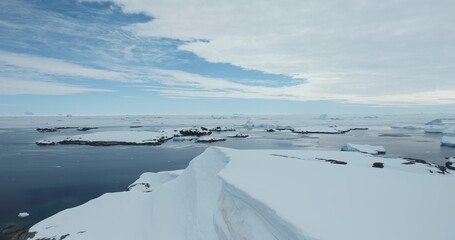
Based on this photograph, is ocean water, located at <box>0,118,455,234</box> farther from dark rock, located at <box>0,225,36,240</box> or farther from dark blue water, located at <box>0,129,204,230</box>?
dark rock, located at <box>0,225,36,240</box>

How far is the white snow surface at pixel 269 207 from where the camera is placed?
4828mm

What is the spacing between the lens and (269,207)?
5.42 meters

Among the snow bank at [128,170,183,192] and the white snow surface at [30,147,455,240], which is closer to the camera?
the white snow surface at [30,147,455,240]

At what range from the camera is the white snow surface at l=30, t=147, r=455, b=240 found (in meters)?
4.83

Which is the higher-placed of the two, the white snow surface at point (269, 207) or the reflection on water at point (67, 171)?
the white snow surface at point (269, 207)

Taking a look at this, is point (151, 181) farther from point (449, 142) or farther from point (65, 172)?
point (449, 142)

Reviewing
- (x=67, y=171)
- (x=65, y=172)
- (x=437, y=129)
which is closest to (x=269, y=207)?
(x=65, y=172)

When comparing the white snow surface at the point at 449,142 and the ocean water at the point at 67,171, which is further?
the white snow surface at the point at 449,142

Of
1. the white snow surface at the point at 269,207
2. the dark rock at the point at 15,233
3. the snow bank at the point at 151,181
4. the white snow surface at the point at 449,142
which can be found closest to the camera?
the white snow surface at the point at 269,207

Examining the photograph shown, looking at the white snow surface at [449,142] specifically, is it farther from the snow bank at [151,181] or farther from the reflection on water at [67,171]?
the snow bank at [151,181]

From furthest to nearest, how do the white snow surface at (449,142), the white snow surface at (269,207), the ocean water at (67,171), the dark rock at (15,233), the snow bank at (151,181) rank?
the white snow surface at (449,142) → the snow bank at (151,181) → the ocean water at (67,171) → the dark rock at (15,233) → the white snow surface at (269,207)

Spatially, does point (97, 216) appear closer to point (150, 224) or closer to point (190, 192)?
point (150, 224)

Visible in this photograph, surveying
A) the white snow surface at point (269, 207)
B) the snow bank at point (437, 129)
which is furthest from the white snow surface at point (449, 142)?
the white snow surface at point (269, 207)

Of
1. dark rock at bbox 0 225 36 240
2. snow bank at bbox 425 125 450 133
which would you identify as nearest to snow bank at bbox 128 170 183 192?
dark rock at bbox 0 225 36 240
